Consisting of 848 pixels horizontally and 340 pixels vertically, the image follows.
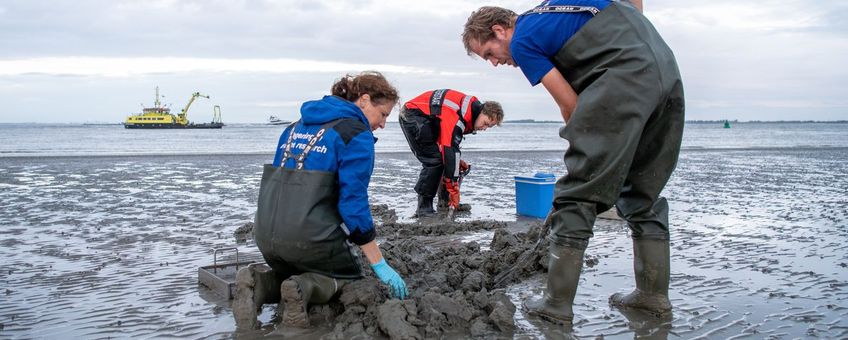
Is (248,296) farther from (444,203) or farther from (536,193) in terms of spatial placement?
(444,203)

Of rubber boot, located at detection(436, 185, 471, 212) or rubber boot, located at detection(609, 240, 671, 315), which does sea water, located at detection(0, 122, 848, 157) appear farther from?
rubber boot, located at detection(609, 240, 671, 315)

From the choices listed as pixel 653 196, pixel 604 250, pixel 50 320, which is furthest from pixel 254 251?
pixel 653 196

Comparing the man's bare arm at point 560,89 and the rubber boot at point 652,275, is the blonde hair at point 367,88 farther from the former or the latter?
the rubber boot at point 652,275

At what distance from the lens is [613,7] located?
10.4 ft

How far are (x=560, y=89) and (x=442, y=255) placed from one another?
202cm

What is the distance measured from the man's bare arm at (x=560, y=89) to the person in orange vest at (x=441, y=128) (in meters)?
3.89

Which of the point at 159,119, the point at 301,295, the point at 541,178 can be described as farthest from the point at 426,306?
the point at 159,119

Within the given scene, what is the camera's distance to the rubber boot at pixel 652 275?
11.4 ft

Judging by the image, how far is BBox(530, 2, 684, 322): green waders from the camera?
3037 mm

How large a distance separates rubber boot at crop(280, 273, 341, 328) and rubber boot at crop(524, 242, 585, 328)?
1.14 meters

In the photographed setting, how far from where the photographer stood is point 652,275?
3.50 meters

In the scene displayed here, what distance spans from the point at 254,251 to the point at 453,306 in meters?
2.58

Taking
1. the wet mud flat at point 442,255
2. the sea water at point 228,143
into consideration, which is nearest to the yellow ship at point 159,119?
the sea water at point 228,143

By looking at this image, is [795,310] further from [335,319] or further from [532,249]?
[335,319]
